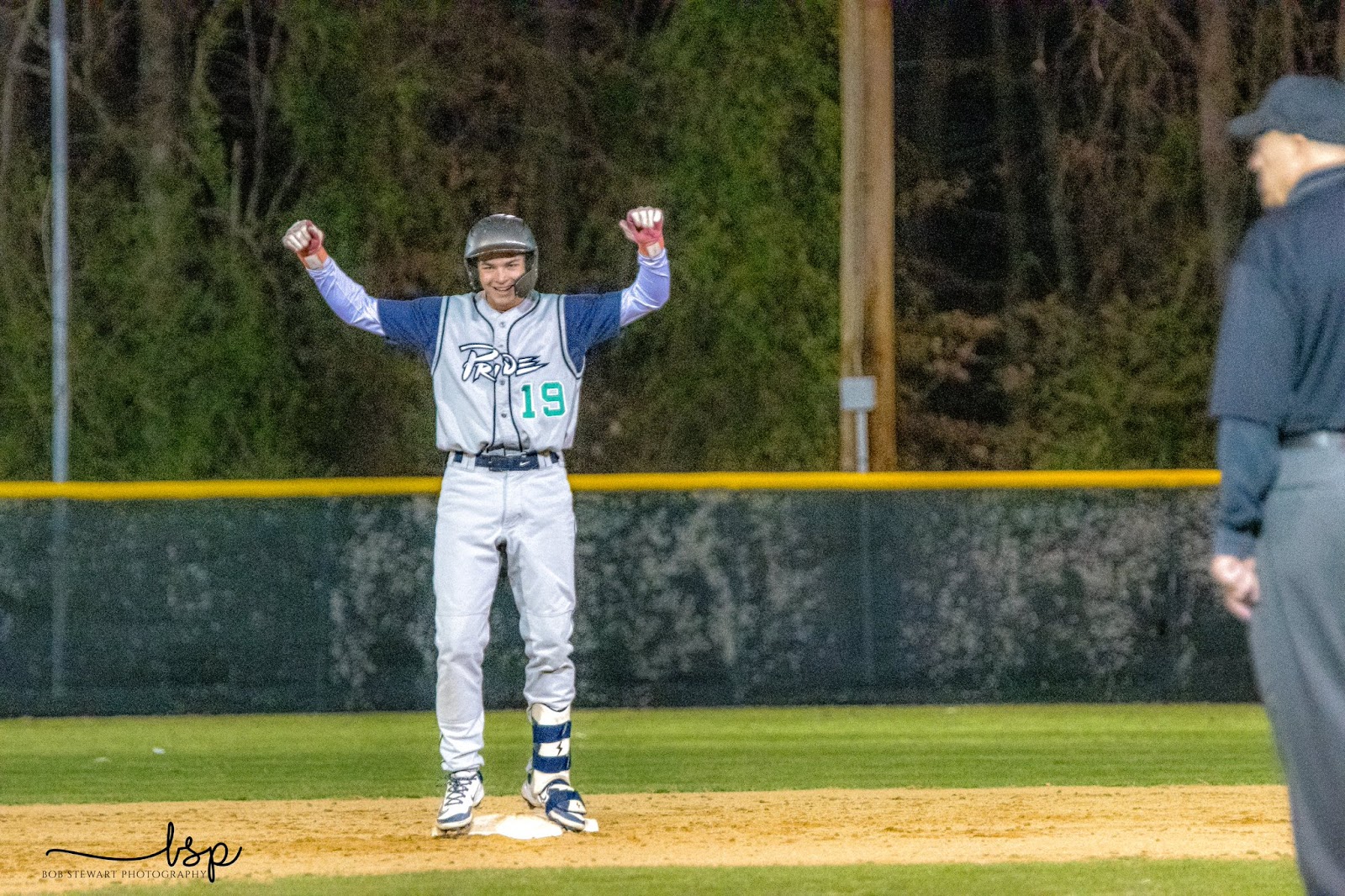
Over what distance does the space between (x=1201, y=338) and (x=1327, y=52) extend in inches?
195

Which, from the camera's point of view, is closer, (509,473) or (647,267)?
(509,473)

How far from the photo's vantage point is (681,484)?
1259cm

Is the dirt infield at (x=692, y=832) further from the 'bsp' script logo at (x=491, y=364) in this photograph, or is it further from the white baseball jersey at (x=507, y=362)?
the 'bsp' script logo at (x=491, y=364)

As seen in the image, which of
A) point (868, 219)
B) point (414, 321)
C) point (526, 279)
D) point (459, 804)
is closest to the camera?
point (459, 804)

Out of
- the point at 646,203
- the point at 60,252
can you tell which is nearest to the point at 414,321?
the point at 60,252

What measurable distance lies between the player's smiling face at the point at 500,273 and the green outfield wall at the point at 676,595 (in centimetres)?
493

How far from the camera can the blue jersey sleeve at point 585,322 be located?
760cm

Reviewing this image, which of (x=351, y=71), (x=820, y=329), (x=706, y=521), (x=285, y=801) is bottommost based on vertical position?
(x=285, y=801)

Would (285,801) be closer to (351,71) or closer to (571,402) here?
(571,402)

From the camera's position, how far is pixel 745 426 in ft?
75.5

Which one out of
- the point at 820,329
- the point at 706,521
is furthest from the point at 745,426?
the point at 706,521

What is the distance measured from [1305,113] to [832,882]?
2.69 meters

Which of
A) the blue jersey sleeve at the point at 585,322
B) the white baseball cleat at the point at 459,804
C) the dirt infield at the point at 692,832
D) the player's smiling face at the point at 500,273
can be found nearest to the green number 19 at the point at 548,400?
the blue jersey sleeve at the point at 585,322

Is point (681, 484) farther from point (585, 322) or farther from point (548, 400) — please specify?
point (548, 400)
